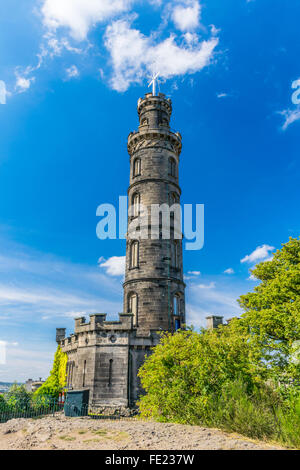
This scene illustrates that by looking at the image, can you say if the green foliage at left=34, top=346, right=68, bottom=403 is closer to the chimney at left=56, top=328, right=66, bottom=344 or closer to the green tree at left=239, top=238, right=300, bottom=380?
the chimney at left=56, top=328, right=66, bottom=344

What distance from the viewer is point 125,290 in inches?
1052

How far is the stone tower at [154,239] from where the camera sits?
989 inches

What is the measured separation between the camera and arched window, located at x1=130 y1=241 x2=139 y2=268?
2677 cm

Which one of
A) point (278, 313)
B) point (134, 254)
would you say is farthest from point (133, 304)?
point (278, 313)

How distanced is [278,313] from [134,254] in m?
15.5

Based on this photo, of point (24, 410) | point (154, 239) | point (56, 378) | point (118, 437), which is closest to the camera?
point (118, 437)

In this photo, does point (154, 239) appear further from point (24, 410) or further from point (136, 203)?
point (24, 410)

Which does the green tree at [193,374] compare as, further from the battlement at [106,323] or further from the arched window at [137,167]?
the arched window at [137,167]

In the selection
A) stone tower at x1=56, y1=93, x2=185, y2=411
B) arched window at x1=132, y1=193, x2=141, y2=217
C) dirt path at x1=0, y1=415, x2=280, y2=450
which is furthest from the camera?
arched window at x1=132, y1=193, x2=141, y2=217

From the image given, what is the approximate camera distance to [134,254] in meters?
27.4

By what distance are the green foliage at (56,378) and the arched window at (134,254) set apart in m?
9.80

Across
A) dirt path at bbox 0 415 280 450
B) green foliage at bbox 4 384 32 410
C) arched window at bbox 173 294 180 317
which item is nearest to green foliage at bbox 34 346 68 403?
green foliage at bbox 4 384 32 410
